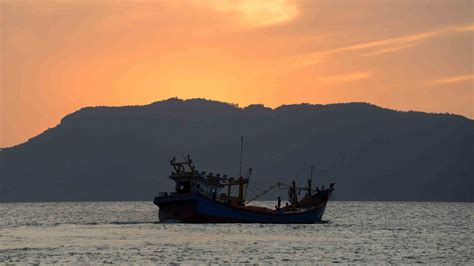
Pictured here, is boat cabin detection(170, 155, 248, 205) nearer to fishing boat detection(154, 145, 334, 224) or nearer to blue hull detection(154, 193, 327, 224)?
fishing boat detection(154, 145, 334, 224)

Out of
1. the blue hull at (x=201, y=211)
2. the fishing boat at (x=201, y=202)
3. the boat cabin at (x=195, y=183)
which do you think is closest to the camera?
the boat cabin at (x=195, y=183)

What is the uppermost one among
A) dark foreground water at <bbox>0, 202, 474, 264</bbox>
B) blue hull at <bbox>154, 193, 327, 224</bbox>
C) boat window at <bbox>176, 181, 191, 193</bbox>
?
boat window at <bbox>176, 181, 191, 193</bbox>

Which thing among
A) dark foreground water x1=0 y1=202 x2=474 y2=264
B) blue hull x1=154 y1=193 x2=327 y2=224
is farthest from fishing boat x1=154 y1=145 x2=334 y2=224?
dark foreground water x1=0 y1=202 x2=474 y2=264

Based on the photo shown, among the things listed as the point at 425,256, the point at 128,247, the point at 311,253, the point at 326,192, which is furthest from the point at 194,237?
the point at 326,192

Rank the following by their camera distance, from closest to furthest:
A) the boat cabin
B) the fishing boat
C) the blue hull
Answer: the boat cabin
the fishing boat
the blue hull

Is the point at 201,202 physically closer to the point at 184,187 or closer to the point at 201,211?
the point at 201,211

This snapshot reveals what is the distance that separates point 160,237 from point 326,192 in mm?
37202

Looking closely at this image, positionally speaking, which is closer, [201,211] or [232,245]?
[232,245]

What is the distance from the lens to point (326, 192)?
426 ft

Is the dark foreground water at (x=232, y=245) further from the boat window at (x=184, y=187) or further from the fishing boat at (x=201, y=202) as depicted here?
the boat window at (x=184, y=187)

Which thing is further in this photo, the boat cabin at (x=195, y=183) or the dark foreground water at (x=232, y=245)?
the boat cabin at (x=195, y=183)

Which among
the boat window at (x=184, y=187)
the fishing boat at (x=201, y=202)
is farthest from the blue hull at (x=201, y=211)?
the boat window at (x=184, y=187)

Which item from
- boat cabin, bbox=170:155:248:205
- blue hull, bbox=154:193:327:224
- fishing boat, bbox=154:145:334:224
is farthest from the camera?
blue hull, bbox=154:193:327:224

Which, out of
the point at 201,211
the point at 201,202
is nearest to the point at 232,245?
the point at 201,202
